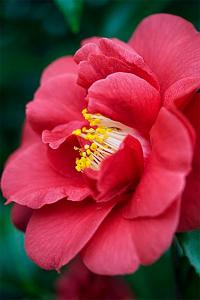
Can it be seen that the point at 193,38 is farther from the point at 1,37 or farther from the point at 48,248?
the point at 1,37

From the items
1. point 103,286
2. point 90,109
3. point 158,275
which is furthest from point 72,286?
point 90,109

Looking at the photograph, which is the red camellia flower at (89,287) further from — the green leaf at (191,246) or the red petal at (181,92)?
the red petal at (181,92)

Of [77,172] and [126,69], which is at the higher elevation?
[126,69]

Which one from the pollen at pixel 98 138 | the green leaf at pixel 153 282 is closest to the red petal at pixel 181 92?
the pollen at pixel 98 138

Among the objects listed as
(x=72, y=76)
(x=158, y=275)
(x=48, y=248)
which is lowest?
(x=158, y=275)

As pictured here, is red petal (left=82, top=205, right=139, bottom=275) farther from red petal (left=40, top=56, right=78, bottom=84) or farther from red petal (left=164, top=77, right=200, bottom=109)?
red petal (left=40, top=56, right=78, bottom=84)

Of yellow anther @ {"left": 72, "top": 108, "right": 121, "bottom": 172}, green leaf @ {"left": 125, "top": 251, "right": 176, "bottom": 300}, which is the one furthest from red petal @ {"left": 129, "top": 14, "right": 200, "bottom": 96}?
green leaf @ {"left": 125, "top": 251, "right": 176, "bottom": 300}
